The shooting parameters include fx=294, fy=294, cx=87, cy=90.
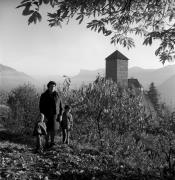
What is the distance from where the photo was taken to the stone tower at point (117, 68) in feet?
287

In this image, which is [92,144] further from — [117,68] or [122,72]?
[122,72]

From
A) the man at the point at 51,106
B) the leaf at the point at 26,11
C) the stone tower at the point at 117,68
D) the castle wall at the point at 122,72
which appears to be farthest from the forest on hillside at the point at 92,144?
the stone tower at the point at 117,68

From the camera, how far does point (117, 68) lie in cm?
8775

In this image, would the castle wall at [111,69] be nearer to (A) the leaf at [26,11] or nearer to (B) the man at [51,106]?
(B) the man at [51,106]

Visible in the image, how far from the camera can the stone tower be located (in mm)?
87438

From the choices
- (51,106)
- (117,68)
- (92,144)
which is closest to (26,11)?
(51,106)

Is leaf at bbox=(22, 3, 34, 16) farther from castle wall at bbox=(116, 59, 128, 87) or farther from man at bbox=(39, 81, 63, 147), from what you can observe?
castle wall at bbox=(116, 59, 128, 87)

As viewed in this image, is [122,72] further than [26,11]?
Yes

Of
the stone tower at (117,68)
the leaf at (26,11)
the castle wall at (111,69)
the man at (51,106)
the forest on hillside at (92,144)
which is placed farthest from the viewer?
the castle wall at (111,69)

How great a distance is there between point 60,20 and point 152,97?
268ft

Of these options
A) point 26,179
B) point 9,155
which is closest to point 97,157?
point 9,155

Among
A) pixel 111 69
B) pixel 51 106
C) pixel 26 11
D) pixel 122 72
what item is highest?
pixel 111 69

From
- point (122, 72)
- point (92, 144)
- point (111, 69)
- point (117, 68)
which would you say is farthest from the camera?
point (122, 72)

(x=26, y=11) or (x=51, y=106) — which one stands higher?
(x=26, y=11)
